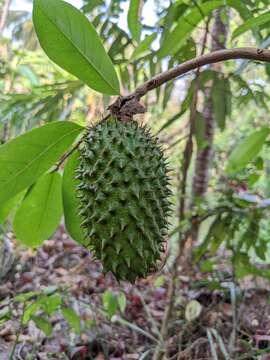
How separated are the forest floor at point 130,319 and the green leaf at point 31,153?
58cm

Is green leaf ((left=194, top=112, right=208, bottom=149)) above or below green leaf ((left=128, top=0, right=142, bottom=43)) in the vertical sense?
below

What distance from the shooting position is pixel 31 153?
109 centimetres

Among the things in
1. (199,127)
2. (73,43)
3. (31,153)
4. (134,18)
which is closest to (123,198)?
(31,153)

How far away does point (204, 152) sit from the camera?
3.51 metres

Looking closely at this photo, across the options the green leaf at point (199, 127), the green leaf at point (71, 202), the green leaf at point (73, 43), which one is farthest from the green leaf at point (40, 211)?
the green leaf at point (199, 127)

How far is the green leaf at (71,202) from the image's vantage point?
4.18 feet

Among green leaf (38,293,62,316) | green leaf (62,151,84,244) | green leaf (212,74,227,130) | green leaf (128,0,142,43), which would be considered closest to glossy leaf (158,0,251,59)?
green leaf (128,0,142,43)

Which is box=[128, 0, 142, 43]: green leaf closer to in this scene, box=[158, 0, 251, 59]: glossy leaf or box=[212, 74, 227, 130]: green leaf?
box=[158, 0, 251, 59]: glossy leaf

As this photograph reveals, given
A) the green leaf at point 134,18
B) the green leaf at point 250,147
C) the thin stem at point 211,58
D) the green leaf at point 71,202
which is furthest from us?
the green leaf at point 250,147

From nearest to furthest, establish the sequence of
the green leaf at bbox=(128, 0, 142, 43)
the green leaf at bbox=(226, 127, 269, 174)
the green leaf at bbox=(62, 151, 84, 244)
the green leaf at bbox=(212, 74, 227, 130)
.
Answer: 1. the green leaf at bbox=(62, 151, 84, 244)
2. the green leaf at bbox=(128, 0, 142, 43)
3. the green leaf at bbox=(226, 127, 269, 174)
4. the green leaf at bbox=(212, 74, 227, 130)

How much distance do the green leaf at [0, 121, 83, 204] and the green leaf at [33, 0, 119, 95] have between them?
121mm

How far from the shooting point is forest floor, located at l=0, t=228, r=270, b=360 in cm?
180

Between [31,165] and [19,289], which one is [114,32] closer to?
[31,165]

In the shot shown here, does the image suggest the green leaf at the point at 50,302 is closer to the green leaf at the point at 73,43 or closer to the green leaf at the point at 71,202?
the green leaf at the point at 71,202
